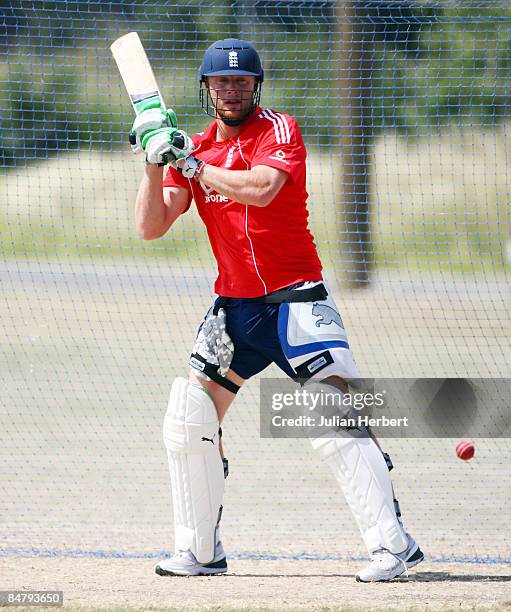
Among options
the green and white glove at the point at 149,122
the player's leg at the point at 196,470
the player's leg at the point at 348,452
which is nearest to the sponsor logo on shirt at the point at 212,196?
the green and white glove at the point at 149,122

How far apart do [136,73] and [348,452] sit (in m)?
1.84

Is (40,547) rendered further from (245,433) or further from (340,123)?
(340,123)

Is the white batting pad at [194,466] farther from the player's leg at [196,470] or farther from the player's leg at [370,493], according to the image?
the player's leg at [370,493]

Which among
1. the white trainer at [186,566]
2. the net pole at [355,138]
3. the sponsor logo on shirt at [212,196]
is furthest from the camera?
the net pole at [355,138]

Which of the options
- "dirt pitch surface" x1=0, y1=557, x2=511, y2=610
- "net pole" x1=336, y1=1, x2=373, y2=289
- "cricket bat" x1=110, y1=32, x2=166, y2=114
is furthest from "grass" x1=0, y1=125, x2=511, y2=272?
"dirt pitch surface" x1=0, y1=557, x2=511, y2=610

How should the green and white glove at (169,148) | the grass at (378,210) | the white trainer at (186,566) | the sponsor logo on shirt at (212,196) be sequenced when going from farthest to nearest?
the grass at (378,210), the white trainer at (186,566), the sponsor logo on shirt at (212,196), the green and white glove at (169,148)

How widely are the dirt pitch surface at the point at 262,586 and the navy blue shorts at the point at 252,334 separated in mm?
892

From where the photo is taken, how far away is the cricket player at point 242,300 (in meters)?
4.37

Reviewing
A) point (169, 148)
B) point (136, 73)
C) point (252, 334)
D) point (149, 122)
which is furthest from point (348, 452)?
point (136, 73)

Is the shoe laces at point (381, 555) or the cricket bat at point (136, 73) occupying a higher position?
the cricket bat at point (136, 73)

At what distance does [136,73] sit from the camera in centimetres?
466

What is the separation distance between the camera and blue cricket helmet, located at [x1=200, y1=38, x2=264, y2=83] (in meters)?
4.45

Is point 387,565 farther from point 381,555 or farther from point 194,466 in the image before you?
point 194,466

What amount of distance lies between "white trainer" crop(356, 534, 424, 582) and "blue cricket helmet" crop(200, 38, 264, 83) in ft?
6.69
